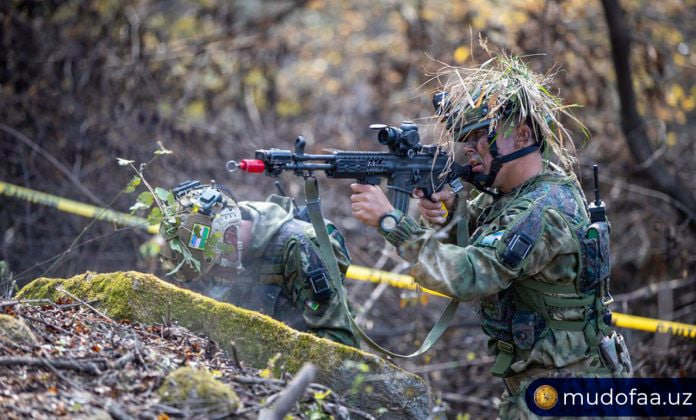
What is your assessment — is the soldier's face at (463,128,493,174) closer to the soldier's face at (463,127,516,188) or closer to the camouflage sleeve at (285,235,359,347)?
the soldier's face at (463,127,516,188)

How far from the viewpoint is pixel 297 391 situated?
9.80 feet

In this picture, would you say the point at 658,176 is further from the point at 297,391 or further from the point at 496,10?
the point at 297,391

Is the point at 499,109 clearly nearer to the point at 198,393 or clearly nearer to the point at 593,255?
the point at 593,255

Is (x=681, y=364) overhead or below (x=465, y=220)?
below

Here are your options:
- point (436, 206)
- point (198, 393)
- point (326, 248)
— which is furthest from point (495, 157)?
point (198, 393)

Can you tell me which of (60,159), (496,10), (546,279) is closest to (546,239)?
(546,279)

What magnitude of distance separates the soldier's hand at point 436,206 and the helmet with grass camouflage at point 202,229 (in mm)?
1167

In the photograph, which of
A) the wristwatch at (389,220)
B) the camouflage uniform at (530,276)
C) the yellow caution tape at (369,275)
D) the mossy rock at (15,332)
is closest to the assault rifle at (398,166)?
the wristwatch at (389,220)

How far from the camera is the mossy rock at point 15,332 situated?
3.32 meters

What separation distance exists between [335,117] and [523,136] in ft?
28.2

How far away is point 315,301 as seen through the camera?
15.5ft

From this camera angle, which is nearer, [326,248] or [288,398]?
[288,398]

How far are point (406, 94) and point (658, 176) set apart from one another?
4335 mm

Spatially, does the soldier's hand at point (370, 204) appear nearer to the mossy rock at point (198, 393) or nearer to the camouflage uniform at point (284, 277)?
the camouflage uniform at point (284, 277)
